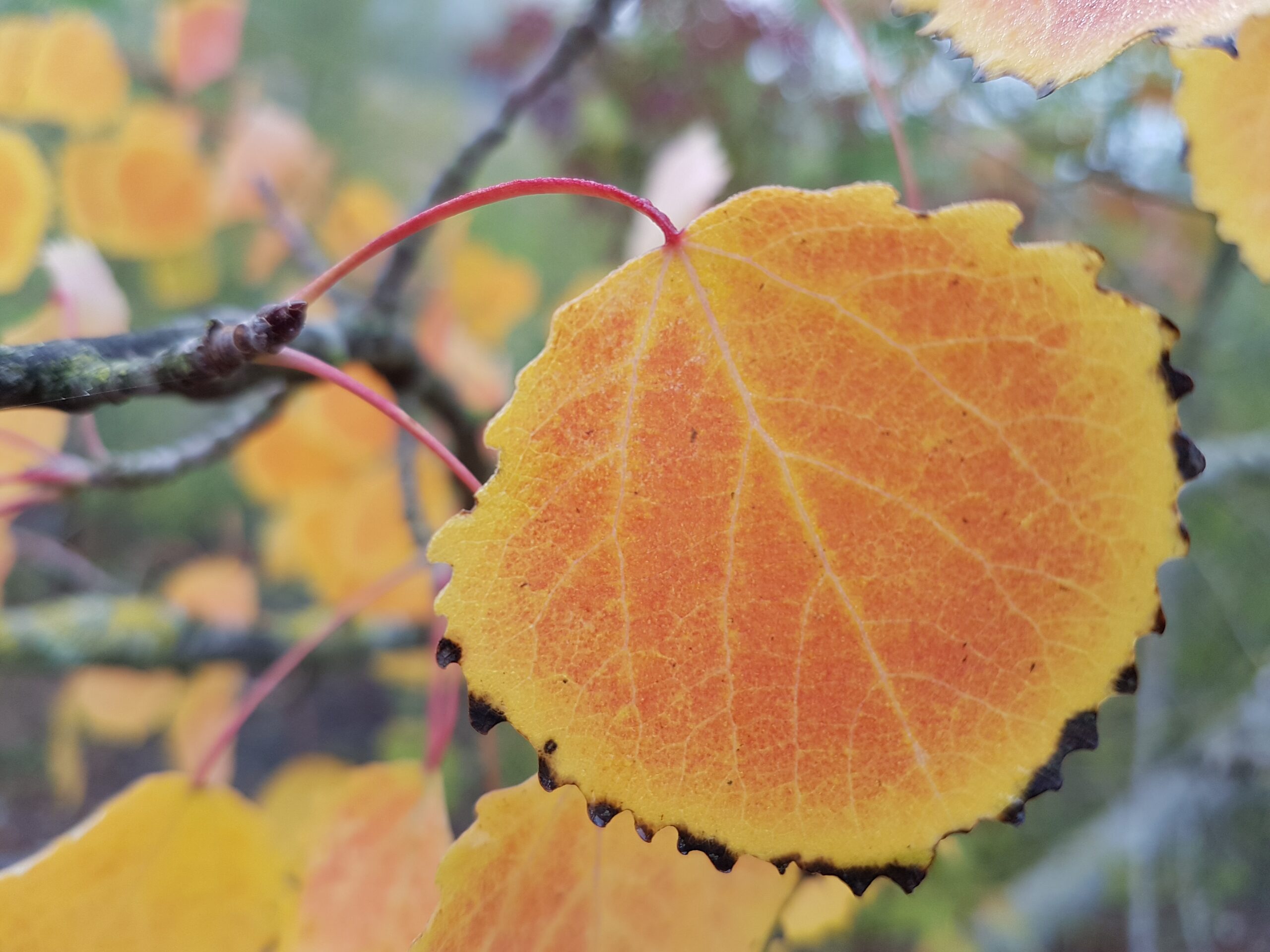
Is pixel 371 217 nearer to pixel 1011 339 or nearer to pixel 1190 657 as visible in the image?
pixel 1011 339

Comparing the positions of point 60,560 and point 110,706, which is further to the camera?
point 110,706

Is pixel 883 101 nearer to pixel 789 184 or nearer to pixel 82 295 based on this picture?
pixel 82 295

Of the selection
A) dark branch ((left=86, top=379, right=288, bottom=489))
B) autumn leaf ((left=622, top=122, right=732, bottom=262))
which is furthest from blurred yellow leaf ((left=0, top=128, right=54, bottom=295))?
autumn leaf ((left=622, top=122, right=732, bottom=262))

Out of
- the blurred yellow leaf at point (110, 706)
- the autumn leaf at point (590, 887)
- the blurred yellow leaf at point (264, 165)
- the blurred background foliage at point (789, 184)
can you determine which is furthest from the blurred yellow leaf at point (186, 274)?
the autumn leaf at point (590, 887)

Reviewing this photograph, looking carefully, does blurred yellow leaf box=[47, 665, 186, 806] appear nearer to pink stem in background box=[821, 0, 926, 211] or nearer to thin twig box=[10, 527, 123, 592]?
thin twig box=[10, 527, 123, 592]

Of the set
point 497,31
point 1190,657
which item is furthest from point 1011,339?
point 497,31

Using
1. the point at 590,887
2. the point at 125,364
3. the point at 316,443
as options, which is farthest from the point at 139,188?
the point at 590,887
